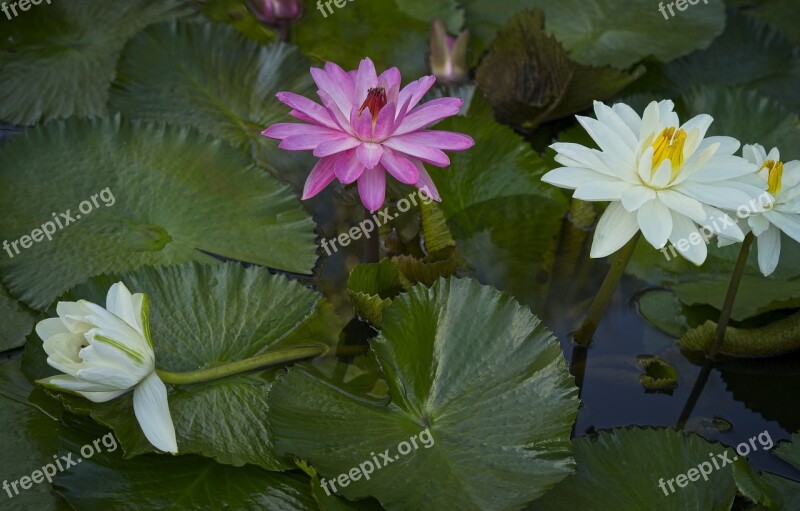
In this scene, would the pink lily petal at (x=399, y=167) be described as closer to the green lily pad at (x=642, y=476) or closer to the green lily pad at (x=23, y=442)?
the green lily pad at (x=642, y=476)

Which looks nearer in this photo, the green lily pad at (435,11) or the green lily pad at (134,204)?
the green lily pad at (134,204)

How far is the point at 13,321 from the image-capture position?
64.7 inches

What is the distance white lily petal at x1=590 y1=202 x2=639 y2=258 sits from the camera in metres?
1.38

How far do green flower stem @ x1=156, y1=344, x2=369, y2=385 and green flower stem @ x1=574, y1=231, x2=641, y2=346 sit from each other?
1.57 feet

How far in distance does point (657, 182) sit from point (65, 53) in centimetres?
164

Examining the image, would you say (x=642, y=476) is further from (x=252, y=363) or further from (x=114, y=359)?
(x=114, y=359)

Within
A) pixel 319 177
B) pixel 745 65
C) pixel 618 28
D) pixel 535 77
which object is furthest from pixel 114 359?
pixel 745 65

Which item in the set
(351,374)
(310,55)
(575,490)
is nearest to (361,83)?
(351,374)

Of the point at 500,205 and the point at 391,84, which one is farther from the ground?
the point at 391,84

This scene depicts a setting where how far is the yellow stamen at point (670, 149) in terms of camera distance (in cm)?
137

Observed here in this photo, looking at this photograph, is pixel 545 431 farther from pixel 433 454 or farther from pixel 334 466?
pixel 334 466

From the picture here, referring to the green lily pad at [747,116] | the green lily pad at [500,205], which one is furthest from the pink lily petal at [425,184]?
the green lily pad at [747,116]

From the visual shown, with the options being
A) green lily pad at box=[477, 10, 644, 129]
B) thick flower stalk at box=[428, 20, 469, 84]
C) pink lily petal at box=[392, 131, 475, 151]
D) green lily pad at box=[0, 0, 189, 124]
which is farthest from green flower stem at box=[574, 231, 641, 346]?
green lily pad at box=[0, 0, 189, 124]

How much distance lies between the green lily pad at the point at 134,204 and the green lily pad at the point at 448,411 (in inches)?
17.1
